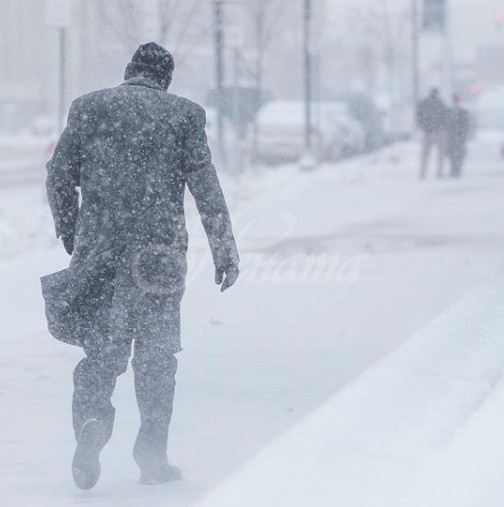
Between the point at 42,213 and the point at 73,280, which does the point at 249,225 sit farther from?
the point at 73,280

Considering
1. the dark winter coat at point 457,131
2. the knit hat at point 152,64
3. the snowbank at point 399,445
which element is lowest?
the dark winter coat at point 457,131

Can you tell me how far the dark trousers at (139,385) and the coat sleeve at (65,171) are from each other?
49cm

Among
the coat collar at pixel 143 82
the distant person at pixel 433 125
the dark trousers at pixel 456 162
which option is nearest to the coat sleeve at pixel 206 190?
the coat collar at pixel 143 82

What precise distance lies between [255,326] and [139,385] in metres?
4.50

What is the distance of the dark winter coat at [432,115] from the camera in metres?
27.5

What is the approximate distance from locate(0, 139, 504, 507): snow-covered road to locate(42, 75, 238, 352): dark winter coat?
25.0 inches

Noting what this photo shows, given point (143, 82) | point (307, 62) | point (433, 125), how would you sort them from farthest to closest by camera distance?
point (307, 62) → point (433, 125) → point (143, 82)

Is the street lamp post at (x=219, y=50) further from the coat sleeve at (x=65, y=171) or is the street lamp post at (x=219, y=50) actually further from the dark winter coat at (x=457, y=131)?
the coat sleeve at (x=65, y=171)

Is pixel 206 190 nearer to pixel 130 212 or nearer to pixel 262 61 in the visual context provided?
pixel 130 212

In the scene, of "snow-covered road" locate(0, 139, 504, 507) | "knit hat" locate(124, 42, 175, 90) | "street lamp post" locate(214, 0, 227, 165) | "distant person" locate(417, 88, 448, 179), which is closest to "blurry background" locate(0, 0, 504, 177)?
"street lamp post" locate(214, 0, 227, 165)

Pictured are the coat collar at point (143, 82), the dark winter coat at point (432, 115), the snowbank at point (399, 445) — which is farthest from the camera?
the dark winter coat at point (432, 115)

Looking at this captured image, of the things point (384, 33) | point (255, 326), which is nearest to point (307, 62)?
point (255, 326)

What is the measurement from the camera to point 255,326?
10203 mm

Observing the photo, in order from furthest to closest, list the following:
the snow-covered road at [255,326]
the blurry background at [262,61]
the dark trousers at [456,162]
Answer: the dark trousers at [456,162] < the blurry background at [262,61] < the snow-covered road at [255,326]
